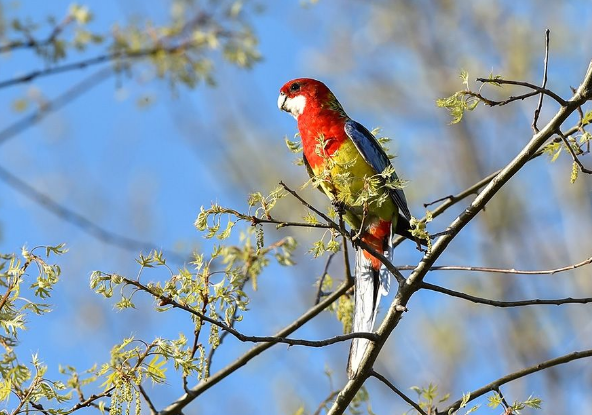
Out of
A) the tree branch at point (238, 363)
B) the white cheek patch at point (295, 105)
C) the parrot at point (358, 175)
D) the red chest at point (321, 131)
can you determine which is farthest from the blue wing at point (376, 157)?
the white cheek patch at point (295, 105)

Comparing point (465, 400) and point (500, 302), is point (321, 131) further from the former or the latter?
point (465, 400)

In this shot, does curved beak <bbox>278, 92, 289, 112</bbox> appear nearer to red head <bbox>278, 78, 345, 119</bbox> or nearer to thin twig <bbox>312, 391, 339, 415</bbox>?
red head <bbox>278, 78, 345, 119</bbox>

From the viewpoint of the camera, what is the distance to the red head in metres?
4.38

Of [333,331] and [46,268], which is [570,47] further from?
[46,268]

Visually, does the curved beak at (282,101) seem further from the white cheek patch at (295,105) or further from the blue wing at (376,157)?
the blue wing at (376,157)

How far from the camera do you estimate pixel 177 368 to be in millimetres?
2248

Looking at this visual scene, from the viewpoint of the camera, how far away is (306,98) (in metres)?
4.46

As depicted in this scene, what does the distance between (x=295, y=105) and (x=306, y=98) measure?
11 centimetres

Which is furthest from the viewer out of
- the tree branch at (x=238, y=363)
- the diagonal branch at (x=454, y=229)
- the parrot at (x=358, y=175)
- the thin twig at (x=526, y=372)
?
the parrot at (x=358, y=175)


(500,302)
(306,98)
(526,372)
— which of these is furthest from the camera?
(306,98)

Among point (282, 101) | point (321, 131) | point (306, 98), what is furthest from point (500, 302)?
point (282, 101)

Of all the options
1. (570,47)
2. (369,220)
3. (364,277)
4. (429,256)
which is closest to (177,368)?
(429,256)

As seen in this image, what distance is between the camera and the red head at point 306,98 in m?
4.38

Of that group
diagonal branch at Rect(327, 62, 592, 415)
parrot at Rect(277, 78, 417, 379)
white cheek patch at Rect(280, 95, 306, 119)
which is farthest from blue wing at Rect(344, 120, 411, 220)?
diagonal branch at Rect(327, 62, 592, 415)
